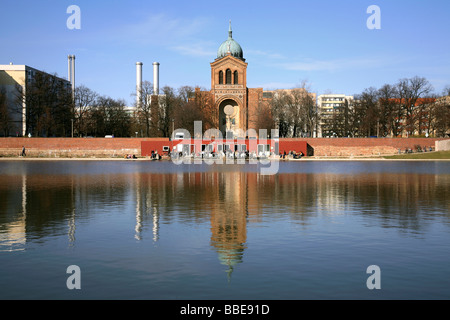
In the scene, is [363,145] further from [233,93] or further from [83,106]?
[83,106]

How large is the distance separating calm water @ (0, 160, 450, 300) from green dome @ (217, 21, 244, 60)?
7203 cm

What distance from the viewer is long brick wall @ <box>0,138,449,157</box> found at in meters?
72.3

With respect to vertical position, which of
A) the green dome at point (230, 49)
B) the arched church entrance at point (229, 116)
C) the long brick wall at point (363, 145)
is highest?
the green dome at point (230, 49)

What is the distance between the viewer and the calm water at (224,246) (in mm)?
8148

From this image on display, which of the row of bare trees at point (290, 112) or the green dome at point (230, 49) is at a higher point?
the green dome at point (230, 49)

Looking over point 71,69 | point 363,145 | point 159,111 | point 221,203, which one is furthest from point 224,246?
point 71,69

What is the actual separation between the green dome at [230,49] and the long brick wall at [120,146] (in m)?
25.4

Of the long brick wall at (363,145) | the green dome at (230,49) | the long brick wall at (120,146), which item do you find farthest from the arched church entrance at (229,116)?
the long brick wall at (363,145)

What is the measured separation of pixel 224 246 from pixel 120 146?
6463cm

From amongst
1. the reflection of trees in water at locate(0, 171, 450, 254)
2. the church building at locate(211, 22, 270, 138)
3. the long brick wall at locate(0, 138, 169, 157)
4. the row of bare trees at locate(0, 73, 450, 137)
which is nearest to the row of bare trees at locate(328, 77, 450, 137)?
the row of bare trees at locate(0, 73, 450, 137)

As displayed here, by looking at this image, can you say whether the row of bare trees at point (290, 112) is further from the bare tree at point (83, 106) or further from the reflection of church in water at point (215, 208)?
the reflection of church in water at point (215, 208)

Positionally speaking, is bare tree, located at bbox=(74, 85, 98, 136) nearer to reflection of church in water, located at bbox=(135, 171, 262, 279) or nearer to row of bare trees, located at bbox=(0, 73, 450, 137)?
row of bare trees, located at bbox=(0, 73, 450, 137)

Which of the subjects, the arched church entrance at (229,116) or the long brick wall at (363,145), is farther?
the arched church entrance at (229,116)

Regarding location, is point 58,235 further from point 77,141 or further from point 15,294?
point 77,141
